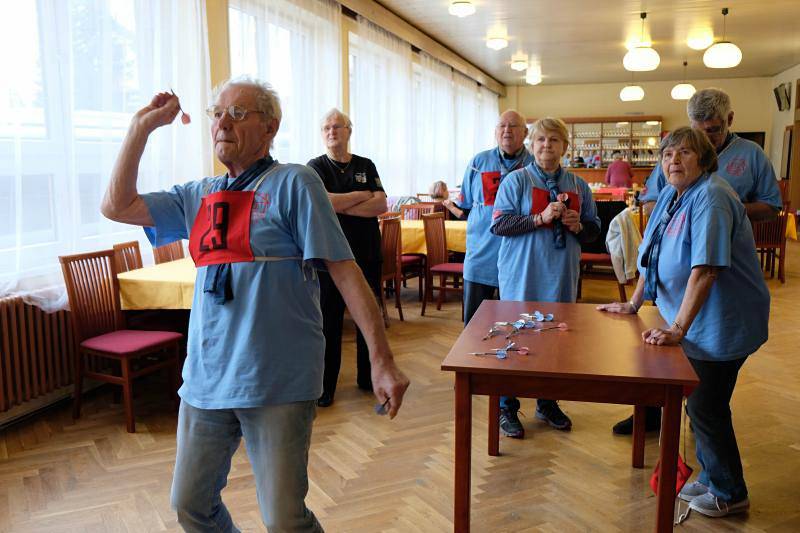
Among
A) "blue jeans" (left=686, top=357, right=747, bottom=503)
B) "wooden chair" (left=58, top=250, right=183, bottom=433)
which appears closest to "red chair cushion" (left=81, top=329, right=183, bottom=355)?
"wooden chair" (left=58, top=250, right=183, bottom=433)

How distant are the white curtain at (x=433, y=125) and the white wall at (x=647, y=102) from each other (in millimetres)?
5427

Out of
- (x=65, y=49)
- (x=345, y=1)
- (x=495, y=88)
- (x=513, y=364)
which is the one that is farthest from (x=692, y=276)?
(x=495, y=88)

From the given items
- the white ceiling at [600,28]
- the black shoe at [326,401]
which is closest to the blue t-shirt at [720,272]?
the black shoe at [326,401]

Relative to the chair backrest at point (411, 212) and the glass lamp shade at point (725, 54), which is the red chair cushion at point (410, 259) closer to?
the chair backrest at point (411, 212)

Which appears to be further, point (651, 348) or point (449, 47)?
point (449, 47)

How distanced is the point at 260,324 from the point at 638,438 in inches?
79.6

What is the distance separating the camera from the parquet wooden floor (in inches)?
99.0

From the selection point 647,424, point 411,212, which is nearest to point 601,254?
point 411,212

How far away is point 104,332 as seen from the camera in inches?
146

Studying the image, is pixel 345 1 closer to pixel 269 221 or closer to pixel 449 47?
pixel 449 47

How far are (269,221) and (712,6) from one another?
8067mm

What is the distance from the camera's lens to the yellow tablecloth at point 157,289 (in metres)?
3.62

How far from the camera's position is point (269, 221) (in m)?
1.61

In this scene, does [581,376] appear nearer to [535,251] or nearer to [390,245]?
[535,251]
